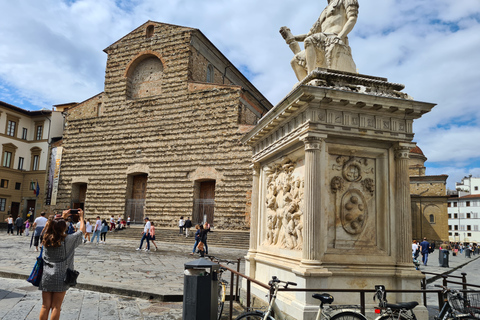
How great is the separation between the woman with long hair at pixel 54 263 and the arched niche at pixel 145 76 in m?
23.6

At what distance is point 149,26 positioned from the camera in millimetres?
28016

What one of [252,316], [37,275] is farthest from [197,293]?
[37,275]

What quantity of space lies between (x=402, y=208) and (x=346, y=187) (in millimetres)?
848


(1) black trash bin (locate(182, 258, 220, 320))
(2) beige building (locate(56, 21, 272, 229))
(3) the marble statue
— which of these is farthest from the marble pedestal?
(2) beige building (locate(56, 21, 272, 229))

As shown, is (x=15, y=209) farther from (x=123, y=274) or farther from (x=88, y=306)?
(x=88, y=306)

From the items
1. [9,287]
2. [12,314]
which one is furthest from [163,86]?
[12,314]

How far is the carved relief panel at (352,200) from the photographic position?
5652 millimetres

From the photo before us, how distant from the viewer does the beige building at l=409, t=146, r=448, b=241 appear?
4281 cm

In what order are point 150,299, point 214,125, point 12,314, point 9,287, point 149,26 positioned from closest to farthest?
1. point 12,314
2. point 150,299
3. point 9,287
4. point 214,125
5. point 149,26

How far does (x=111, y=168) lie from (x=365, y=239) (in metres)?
24.1

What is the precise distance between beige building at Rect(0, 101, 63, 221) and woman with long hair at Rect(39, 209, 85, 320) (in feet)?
113

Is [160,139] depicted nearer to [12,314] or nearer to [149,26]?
[149,26]

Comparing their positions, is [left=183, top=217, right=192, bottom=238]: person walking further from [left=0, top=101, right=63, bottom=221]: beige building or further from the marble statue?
[left=0, top=101, right=63, bottom=221]: beige building

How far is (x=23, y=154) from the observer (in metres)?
37.4
